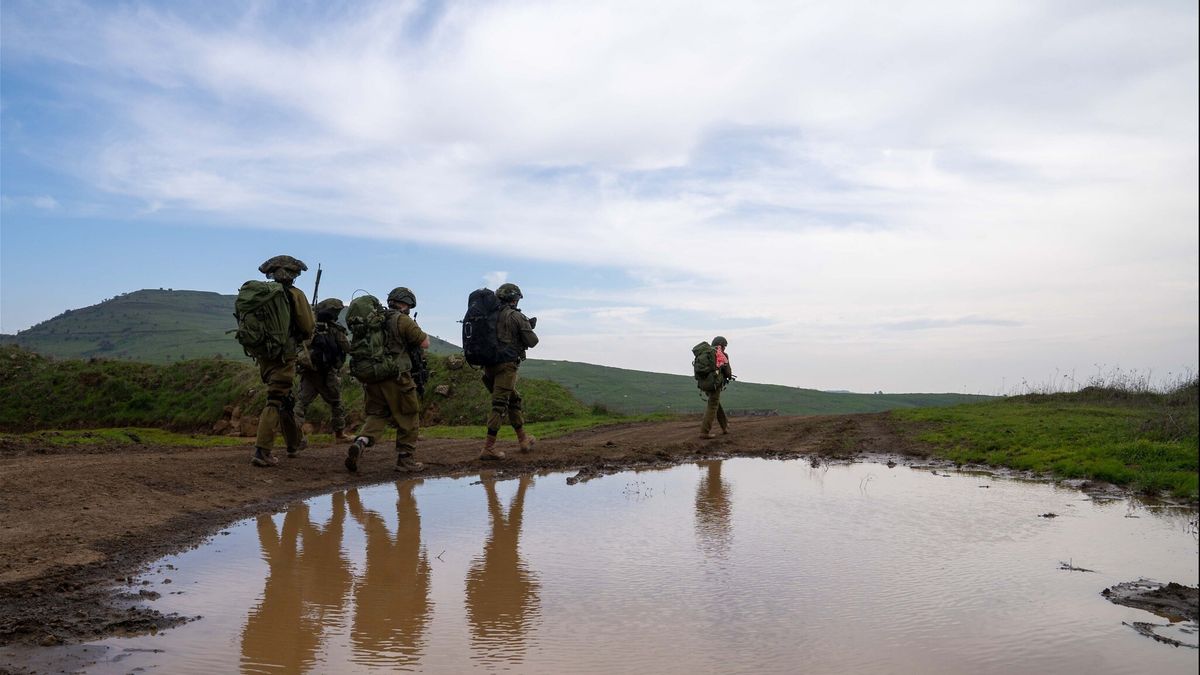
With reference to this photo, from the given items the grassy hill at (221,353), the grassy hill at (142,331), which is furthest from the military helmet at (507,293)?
the grassy hill at (142,331)

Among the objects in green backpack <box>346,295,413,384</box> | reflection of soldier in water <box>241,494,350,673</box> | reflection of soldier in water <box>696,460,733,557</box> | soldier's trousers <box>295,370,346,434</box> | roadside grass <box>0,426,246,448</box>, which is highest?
green backpack <box>346,295,413,384</box>

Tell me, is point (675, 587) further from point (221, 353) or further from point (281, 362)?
point (221, 353)

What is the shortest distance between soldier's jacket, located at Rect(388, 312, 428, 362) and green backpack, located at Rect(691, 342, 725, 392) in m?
6.14

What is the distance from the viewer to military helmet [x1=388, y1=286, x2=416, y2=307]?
38.4ft

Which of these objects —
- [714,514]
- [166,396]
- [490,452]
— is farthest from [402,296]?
[166,396]

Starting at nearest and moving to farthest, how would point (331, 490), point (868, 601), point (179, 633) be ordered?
point (179, 633)
point (868, 601)
point (331, 490)

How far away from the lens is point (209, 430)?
21.7m

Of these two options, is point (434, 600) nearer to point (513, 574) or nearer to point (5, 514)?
point (513, 574)

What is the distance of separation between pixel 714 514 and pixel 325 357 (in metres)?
8.48

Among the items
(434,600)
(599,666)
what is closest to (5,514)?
(434,600)

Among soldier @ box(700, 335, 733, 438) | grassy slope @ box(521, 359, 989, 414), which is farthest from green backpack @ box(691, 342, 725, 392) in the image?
grassy slope @ box(521, 359, 989, 414)

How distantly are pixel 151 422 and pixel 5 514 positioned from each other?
16552 millimetres

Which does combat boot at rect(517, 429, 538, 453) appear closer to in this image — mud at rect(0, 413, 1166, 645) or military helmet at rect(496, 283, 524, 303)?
mud at rect(0, 413, 1166, 645)

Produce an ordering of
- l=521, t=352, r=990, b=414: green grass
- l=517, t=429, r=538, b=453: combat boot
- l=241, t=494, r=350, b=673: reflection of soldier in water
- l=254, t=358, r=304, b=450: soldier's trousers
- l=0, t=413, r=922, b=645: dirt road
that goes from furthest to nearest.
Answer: l=521, t=352, r=990, b=414: green grass < l=517, t=429, r=538, b=453: combat boot < l=254, t=358, r=304, b=450: soldier's trousers < l=0, t=413, r=922, b=645: dirt road < l=241, t=494, r=350, b=673: reflection of soldier in water
